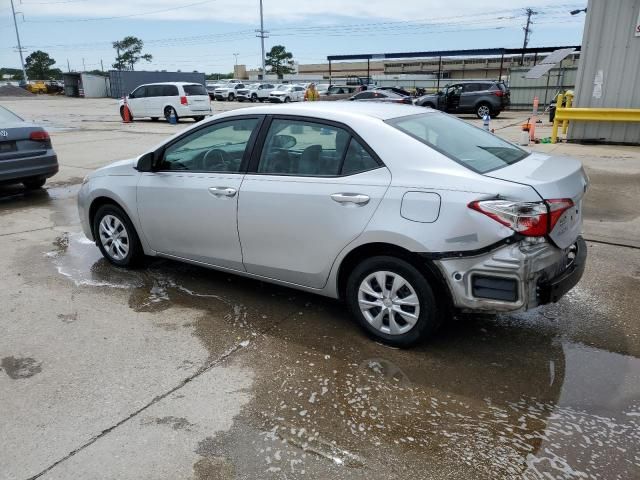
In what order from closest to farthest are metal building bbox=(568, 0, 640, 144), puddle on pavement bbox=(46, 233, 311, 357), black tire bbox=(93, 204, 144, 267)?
puddle on pavement bbox=(46, 233, 311, 357), black tire bbox=(93, 204, 144, 267), metal building bbox=(568, 0, 640, 144)

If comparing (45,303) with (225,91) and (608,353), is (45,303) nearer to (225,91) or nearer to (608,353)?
(608,353)

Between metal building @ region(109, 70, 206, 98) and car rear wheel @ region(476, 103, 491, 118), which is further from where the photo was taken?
metal building @ region(109, 70, 206, 98)

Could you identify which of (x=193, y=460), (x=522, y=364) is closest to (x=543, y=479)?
(x=522, y=364)

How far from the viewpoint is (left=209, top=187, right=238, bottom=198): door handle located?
395 cm

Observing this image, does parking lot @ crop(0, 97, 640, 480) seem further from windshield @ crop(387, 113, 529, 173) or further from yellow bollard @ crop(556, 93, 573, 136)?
yellow bollard @ crop(556, 93, 573, 136)

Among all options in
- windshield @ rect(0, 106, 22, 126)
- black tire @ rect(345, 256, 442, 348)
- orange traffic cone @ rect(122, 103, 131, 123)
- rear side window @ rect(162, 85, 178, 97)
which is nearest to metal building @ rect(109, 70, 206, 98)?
orange traffic cone @ rect(122, 103, 131, 123)

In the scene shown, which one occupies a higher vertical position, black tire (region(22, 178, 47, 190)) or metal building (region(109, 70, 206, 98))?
metal building (region(109, 70, 206, 98))

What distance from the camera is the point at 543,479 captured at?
7.84 feet

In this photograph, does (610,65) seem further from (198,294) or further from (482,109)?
(482,109)

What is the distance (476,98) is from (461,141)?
23.2 m

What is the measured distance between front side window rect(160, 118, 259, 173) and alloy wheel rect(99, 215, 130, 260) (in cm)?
87

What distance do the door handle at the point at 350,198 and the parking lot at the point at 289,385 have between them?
3.26 feet

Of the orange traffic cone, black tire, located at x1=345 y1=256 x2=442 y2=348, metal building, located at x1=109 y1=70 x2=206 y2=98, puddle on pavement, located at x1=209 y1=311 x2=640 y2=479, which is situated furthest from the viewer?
metal building, located at x1=109 y1=70 x2=206 y2=98

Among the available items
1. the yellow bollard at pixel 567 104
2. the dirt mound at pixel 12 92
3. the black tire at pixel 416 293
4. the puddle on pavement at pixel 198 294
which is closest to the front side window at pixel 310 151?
the black tire at pixel 416 293
